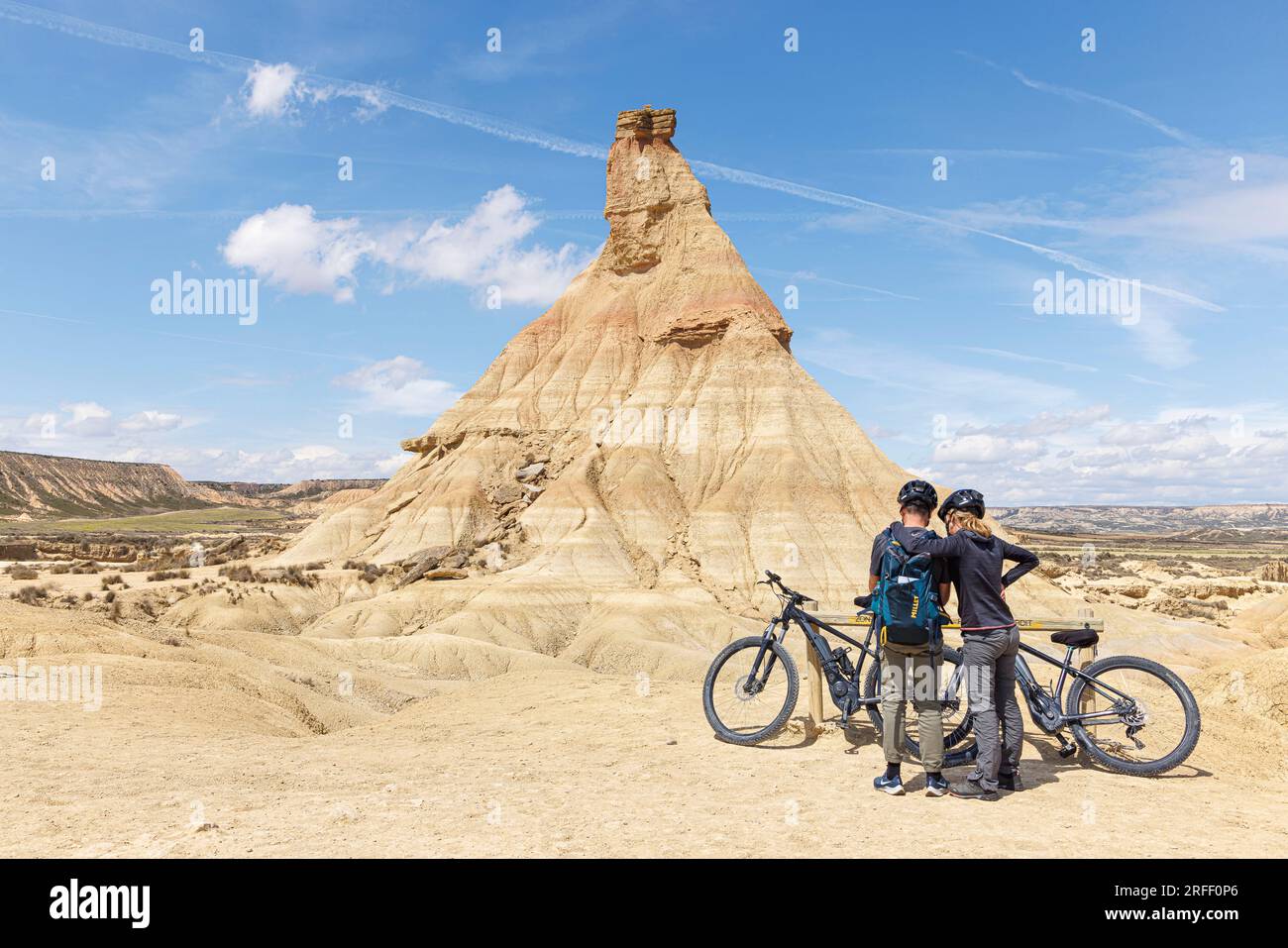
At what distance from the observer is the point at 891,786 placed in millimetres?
6902

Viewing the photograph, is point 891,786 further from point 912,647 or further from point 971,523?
point 971,523

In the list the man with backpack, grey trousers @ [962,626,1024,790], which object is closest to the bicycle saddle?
grey trousers @ [962,626,1024,790]

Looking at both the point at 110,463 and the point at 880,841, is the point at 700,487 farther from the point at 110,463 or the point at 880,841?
the point at 110,463

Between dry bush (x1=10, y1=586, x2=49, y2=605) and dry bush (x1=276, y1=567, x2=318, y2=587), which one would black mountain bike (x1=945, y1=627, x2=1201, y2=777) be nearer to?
dry bush (x1=10, y1=586, x2=49, y2=605)

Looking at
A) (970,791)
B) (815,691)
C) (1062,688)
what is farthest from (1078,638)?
(815,691)

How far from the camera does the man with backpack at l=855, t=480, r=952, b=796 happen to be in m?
6.85

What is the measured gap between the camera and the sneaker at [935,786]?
6.81m

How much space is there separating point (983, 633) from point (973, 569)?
556mm

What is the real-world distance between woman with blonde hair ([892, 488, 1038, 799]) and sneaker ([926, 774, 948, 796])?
0.09 m

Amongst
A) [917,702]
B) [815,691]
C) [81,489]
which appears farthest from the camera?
[81,489]
